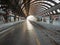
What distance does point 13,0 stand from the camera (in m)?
28.4

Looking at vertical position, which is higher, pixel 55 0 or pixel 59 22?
pixel 55 0

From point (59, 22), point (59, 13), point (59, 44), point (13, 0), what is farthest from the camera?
point (59, 13)

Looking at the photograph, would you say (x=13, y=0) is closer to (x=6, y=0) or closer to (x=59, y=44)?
(x=6, y=0)

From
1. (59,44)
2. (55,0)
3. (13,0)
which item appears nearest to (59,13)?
(55,0)

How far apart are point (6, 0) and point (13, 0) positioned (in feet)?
4.11

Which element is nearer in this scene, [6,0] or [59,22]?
[6,0]

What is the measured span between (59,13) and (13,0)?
72.4 feet

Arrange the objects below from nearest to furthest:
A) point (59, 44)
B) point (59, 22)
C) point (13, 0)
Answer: point (59, 44)
point (13, 0)
point (59, 22)

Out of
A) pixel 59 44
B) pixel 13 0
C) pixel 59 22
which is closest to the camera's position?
pixel 59 44

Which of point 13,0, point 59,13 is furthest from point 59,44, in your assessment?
point 59,13

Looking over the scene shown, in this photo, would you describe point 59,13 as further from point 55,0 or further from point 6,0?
point 6,0

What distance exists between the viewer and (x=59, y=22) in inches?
1668

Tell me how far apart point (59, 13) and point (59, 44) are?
121 ft

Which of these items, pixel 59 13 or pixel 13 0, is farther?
pixel 59 13
